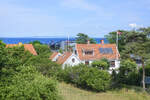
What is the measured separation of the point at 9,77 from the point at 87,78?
10.0 metres

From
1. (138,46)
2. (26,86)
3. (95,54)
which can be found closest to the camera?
(26,86)

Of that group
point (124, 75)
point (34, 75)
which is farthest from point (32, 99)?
point (124, 75)

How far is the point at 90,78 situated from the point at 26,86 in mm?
10400

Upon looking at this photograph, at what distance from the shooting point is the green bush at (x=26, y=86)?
39.4 ft

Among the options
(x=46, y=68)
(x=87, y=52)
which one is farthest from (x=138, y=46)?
(x=87, y=52)

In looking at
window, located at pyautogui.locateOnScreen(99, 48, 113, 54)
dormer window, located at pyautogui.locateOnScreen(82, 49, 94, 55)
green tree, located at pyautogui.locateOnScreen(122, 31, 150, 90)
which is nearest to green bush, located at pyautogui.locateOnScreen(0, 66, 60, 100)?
green tree, located at pyautogui.locateOnScreen(122, 31, 150, 90)

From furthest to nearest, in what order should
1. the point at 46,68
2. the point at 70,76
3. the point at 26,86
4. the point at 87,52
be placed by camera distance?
1. the point at 87,52
2. the point at 46,68
3. the point at 70,76
4. the point at 26,86

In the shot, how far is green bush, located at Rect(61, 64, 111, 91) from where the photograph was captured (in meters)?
21.1

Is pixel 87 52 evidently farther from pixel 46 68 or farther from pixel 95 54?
pixel 46 68

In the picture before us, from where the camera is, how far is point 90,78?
21.3 m

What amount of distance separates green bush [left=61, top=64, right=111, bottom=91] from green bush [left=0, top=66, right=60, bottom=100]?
8.61 m

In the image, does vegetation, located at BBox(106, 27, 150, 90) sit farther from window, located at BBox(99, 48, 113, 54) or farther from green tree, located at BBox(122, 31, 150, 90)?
window, located at BBox(99, 48, 113, 54)

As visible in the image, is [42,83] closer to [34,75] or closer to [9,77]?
[34,75]

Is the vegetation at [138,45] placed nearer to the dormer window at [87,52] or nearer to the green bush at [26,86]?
the green bush at [26,86]
